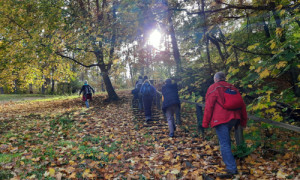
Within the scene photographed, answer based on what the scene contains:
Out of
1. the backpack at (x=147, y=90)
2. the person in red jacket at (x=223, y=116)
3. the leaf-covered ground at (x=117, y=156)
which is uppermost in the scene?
the backpack at (x=147, y=90)

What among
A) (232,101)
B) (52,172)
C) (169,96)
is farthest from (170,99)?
(52,172)

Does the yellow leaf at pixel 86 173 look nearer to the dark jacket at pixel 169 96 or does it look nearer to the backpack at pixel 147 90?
the dark jacket at pixel 169 96

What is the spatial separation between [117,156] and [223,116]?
2.90 meters

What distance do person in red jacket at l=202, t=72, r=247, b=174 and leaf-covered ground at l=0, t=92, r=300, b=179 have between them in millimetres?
373

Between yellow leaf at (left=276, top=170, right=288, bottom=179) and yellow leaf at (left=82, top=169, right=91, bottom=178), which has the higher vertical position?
yellow leaf at (left=82, top=169, right=91, bottom=178)

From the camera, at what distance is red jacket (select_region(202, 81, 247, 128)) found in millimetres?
3805

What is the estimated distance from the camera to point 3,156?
15.2 ft

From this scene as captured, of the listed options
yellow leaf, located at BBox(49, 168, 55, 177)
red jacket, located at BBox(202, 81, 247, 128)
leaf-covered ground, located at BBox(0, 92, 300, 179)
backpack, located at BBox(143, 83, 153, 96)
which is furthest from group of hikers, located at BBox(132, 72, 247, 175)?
backpack, located at BBox(143, 83, 153, 96)

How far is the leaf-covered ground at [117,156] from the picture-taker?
3.95m

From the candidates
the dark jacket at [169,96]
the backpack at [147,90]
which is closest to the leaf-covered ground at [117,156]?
the dark jacket at [169,96]

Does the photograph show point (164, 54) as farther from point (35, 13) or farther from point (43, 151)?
point (43, 151)

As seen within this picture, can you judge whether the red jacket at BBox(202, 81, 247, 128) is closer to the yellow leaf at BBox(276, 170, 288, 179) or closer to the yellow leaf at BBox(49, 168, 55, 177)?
the yellow leaf at BBox(276, 170, 288, 179)

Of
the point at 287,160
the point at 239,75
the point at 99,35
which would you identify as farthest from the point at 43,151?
the point at 99,35

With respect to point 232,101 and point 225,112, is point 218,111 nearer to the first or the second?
point 225,112
